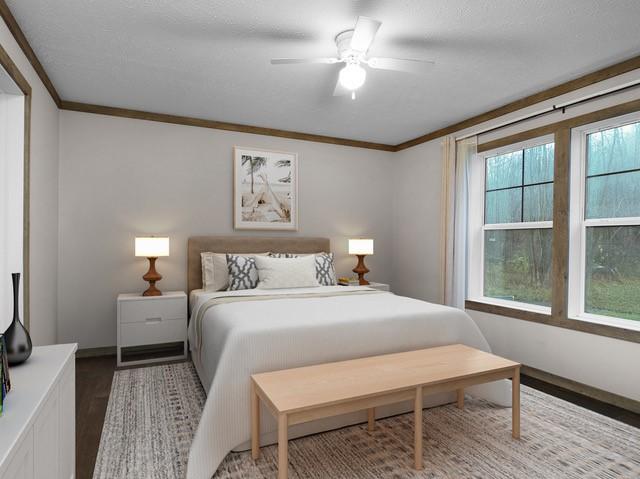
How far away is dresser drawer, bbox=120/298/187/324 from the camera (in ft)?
11.6

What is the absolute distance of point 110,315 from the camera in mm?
3902

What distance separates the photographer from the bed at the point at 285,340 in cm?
206

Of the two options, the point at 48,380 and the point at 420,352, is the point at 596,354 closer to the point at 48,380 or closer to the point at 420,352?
the point at 420,352

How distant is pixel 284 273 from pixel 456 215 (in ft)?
6.29

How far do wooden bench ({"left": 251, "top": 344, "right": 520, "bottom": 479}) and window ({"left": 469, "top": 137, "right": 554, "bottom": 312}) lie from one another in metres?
1.51

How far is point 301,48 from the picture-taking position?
265cm

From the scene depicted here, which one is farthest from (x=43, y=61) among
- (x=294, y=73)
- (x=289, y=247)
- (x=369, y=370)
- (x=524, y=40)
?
(x=524, y=40)

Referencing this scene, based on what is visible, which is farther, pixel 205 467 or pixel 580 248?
pixel 580 248

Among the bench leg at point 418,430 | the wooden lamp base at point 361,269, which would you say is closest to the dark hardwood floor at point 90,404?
the bench leg at point 418,430

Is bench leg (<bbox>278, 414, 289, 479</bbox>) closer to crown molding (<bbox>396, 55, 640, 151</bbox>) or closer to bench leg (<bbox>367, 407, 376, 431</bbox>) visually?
bench leg (<bbox>367, 407, 376, 431</bbox>)

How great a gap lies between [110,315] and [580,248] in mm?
4264

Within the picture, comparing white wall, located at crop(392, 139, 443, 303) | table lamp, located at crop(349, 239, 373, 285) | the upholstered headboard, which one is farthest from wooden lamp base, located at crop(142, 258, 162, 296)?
white wall, located at crop(392, 139, 443, 303)

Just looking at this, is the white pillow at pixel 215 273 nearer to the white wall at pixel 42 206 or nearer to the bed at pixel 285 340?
the bed at pixel 285 340

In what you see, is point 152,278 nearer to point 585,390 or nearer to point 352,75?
point 352,75
